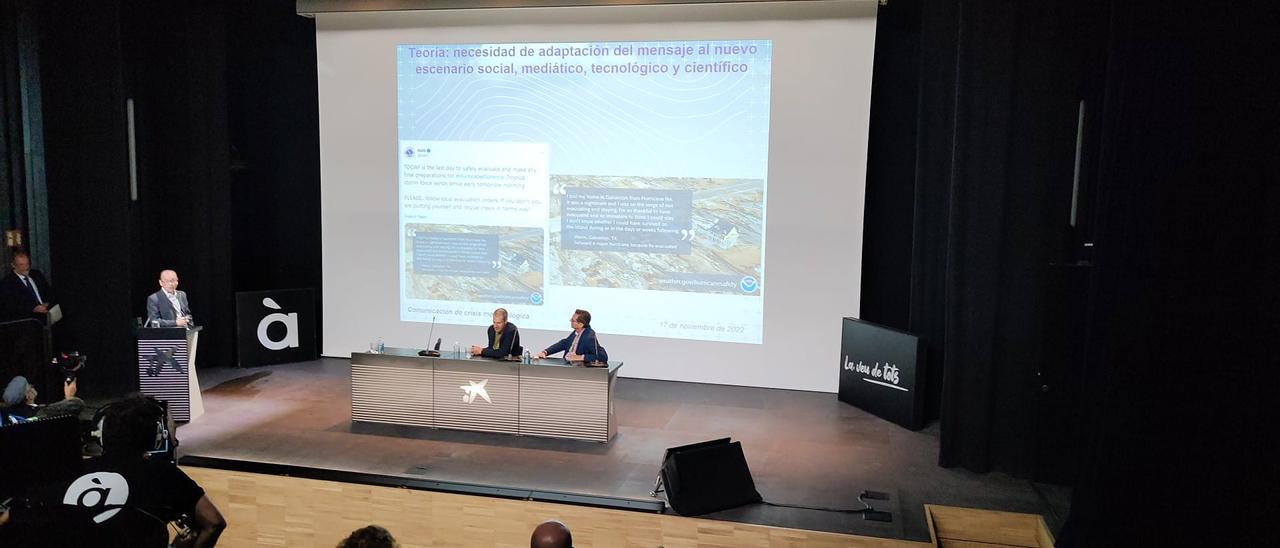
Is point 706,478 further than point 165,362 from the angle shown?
No

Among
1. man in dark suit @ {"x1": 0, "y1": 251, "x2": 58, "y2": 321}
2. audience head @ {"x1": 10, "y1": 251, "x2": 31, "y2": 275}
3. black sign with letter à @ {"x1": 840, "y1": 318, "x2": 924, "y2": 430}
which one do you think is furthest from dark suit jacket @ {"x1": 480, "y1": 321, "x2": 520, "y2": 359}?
audience head @ {"x1": 10, "y1": 251, "x2": 31, "y2": 275}

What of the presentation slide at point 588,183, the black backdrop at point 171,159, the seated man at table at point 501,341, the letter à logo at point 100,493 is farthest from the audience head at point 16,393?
the presentation slide at point 588,183

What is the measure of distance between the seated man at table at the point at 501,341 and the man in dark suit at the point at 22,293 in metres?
3.67

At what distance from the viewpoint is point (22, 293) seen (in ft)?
24.6

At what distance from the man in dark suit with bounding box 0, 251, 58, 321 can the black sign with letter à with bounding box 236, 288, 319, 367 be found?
1872mm

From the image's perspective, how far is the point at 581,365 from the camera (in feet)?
22.9

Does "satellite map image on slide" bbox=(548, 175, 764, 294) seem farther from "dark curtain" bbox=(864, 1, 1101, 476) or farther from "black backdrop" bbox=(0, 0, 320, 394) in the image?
"black backdrop" bbox=(0, 0, 320, 394)

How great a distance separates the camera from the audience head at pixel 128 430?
284cm

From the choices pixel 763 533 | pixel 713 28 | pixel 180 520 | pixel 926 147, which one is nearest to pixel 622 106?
pixel 713 28

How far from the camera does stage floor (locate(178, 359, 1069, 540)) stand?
19.1 feet

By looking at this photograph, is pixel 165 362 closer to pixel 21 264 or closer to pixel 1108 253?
pixel 21 264

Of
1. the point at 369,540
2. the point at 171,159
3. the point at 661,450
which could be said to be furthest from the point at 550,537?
the point at 171,159

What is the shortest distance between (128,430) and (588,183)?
6.32m

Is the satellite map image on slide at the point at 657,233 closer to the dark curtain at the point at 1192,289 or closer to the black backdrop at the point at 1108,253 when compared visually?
the black backdrop at the point at 1108,253
